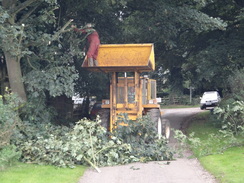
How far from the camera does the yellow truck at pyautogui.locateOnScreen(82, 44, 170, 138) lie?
675 inches

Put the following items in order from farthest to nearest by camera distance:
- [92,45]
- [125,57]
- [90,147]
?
[92,45] < [125,57] < [90,147]

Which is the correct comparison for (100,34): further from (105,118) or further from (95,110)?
(105,118)

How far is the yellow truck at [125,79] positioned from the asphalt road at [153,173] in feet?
10.5

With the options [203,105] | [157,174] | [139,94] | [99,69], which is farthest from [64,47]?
[203,105]

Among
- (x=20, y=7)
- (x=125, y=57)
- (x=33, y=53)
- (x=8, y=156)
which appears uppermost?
(x=20, y=7)

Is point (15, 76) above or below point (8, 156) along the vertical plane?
above

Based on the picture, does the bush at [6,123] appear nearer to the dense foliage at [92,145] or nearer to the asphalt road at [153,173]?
the dense foliage at [92,145]

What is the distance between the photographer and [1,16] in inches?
601

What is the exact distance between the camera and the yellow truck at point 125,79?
675 inches

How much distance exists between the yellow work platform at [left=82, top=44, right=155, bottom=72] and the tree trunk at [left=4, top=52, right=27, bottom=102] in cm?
270

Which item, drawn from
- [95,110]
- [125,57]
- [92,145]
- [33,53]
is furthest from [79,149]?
[95,110]

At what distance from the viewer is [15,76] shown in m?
17.6

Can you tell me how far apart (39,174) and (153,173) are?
3.25 meters

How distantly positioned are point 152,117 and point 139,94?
1098 millimetres
